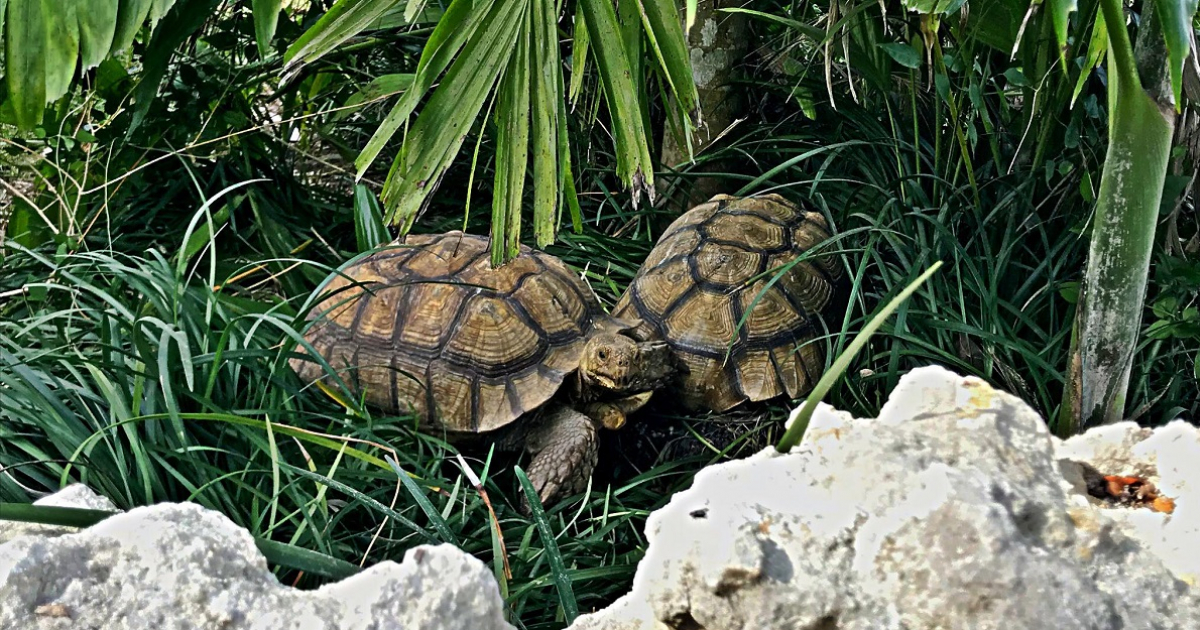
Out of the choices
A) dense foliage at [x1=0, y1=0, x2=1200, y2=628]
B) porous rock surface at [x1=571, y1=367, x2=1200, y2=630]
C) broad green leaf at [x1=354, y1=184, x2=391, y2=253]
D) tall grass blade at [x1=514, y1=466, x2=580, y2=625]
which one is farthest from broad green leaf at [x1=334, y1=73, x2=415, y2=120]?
porous rock surface at [x1=571, y1=367, x2=1200, y2=630]

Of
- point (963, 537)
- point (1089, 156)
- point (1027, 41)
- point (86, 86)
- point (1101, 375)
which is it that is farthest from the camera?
point (86, 86)

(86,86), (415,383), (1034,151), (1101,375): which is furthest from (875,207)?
(86,86)

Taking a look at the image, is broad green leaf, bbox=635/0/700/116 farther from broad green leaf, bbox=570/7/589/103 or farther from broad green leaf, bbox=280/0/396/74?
broad green leaf, bbox=280/0/396/74

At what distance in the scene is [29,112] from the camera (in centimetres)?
226

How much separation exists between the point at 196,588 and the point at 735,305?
1761mm

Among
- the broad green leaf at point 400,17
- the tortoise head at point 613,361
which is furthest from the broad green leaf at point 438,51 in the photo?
the broad green leaf at point 400,17

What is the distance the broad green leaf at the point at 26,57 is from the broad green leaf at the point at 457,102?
2.81ft

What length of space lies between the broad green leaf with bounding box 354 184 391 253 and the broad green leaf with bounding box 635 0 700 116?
1.33m

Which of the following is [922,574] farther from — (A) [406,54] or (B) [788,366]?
(A) [406,54]

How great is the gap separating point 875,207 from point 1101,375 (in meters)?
1.20

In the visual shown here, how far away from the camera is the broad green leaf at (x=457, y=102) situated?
1.96 m

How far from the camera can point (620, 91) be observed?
2.03 meters

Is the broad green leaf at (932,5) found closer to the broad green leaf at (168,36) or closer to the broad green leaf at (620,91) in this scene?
the broad green leaf at (620,91)

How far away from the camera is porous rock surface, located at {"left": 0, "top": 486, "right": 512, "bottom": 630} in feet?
3.50
